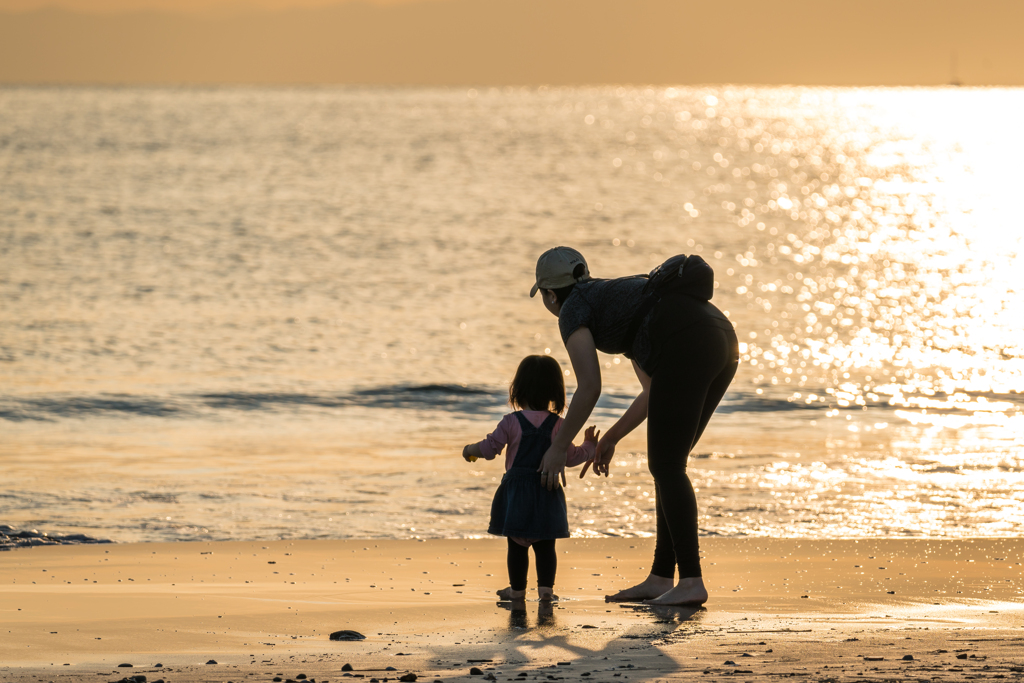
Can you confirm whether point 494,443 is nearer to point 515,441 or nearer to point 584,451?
point 515,441

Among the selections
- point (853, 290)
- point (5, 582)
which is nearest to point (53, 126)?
point (853, 290)

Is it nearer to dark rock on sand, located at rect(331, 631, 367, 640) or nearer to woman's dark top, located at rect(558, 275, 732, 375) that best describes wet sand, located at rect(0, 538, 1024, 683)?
dark rock on sand, located at rect(331, 631, 367, 640)

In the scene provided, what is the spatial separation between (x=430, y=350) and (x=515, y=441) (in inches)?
463

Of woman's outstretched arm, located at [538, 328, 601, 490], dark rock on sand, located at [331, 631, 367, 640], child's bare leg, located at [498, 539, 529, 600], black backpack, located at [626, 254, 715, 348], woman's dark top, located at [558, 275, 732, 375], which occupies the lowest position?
dark rock on sand, located at [331, 631, 367, 640]

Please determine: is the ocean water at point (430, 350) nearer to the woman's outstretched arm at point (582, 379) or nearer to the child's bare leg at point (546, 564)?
the child's bare leg at point (546, 564)

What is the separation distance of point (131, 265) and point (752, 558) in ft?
70.4

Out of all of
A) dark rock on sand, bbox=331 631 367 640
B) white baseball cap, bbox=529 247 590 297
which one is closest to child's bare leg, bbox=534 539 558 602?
dark rock on sand, bbox=331 631 367 640

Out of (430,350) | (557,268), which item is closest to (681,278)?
(557,268)

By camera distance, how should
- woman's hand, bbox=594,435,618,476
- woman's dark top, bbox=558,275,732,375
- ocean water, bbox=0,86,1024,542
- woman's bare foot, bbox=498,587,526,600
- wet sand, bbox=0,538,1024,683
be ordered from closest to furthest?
1. wet sand, bbox=0,538,1024,683
2. woman's dark top, bbox=558,275,732,375
3. woman's hand, bbox=594,435,618,476
4. woman's bare foot, bbox=498,587,526,600
5. ocean water, bbox=0,86,1024,542

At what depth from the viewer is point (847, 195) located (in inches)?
2003

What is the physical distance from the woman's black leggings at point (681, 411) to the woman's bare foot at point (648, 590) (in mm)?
219

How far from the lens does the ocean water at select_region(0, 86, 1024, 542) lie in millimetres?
7914

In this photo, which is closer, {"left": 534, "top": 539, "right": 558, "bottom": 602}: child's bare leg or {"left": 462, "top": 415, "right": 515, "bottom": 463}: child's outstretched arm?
{"left": 462, "top": 415, "right": 515, "bottom": 463}: child's outstretched arm

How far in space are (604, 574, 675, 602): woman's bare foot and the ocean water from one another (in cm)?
178
